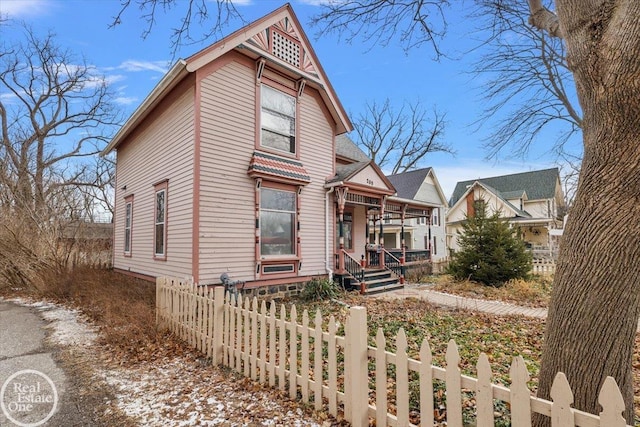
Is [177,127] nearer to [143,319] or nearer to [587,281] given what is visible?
[143,319]

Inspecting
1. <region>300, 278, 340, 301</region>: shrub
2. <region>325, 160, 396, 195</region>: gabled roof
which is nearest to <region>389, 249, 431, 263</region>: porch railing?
<region>325, 160, 396, 195</region>: gabled roof

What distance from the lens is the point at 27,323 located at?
694cm

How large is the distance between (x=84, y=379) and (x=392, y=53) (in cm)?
734

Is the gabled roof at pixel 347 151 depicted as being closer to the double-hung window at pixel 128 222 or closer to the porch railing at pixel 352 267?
the porch railing at pixel 352 267

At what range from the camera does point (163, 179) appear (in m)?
9.44

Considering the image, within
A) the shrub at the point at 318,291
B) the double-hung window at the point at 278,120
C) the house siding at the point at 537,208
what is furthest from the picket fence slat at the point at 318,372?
the house siding at the point at 537,208

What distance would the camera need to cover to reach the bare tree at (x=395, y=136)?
33.3 meters

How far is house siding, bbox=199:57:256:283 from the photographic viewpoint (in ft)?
25.8

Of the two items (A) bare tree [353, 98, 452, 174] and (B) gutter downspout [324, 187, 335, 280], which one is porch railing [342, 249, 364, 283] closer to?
(B) gutter downspout [324, 187, 335, 280]

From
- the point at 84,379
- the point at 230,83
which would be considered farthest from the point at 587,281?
the point at 230,83

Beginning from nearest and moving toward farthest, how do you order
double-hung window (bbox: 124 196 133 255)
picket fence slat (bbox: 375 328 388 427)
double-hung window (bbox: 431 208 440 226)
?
picket fence slat (bbox: 375 328 388 427) → double-hung window (bbox: 124 196 133 255) → double-hung window (bbox: 431 208 440 226)

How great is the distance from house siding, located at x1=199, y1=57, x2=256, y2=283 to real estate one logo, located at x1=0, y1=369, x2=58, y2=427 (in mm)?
3630

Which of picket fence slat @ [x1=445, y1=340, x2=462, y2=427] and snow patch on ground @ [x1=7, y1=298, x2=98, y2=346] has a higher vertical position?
picket fence slat @ [x1=445, y1=340, x2=462, y2=427]

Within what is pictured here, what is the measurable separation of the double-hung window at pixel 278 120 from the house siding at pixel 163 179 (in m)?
2.02
